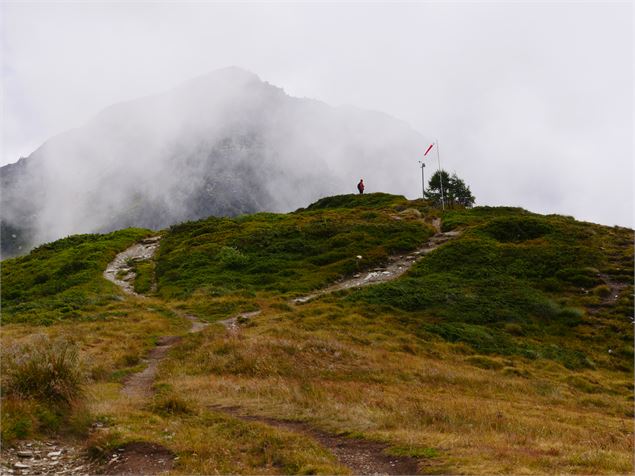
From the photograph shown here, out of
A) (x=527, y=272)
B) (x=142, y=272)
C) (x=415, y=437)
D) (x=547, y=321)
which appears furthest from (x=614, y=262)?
(x=142, y=272)

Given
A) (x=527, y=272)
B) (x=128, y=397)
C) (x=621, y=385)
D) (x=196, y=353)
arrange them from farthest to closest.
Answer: (x=527, y=272), (x=621, y=385), (x=196, y=353), (x=128, y=397)

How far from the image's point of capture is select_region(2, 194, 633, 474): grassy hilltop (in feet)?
37.0

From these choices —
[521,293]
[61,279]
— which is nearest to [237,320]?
[521,293]

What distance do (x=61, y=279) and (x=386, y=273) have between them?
32632mm

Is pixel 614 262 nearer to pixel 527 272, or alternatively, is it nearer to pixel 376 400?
pixel 527 272

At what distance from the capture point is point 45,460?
32.0 feet

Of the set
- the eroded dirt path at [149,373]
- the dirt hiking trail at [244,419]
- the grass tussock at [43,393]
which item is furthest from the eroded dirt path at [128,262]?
the grass tussock at [43,393]

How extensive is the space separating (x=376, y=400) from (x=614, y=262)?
36913 millimetres

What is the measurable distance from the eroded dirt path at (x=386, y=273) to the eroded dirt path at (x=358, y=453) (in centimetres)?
2417

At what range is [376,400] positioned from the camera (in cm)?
1627

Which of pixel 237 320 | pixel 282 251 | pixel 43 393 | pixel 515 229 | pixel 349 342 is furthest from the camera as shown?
pixel 515 229

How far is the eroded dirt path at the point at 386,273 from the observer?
40.6 m

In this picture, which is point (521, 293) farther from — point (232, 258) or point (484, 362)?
point (232, 258)

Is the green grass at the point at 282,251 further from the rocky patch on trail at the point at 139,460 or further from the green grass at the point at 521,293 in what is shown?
the rocky patch on trail at the point at 139,460
